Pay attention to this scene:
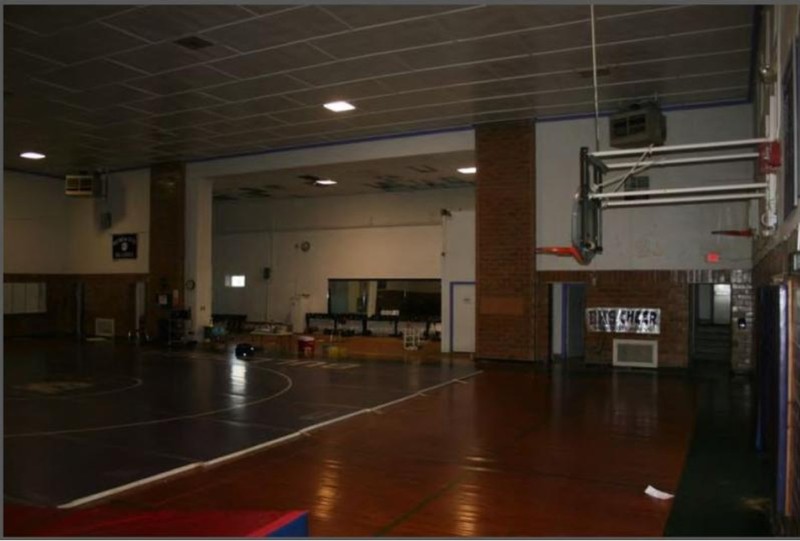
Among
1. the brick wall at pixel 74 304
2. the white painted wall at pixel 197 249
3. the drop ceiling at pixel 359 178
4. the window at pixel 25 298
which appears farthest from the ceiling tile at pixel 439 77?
the window at pixel 25 298

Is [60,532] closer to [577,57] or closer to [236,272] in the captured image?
[577,57]

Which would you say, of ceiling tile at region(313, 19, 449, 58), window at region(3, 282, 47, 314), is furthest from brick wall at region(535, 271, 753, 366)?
window at region(3, 282, 47, 314)

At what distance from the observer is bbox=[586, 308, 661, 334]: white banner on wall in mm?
11727

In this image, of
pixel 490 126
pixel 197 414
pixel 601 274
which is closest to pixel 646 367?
pixel 601 274

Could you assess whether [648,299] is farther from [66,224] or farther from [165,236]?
[66,224]

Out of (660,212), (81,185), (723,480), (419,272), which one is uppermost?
(81,185)

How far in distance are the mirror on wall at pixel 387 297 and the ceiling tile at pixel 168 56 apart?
11.1 meters

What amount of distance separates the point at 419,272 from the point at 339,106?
348 inches

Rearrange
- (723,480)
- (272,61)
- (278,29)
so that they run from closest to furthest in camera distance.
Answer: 1. (723,480)
2. (278,29)
3. (272,61)

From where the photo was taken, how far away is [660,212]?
1170 centimetres

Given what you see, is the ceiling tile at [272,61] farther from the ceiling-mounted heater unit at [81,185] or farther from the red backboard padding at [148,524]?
the ceiling-mounted heater unit at [81,185]

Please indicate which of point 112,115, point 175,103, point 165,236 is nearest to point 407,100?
point 175,103

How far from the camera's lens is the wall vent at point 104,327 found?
61.0 ft

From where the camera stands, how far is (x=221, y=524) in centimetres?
322
